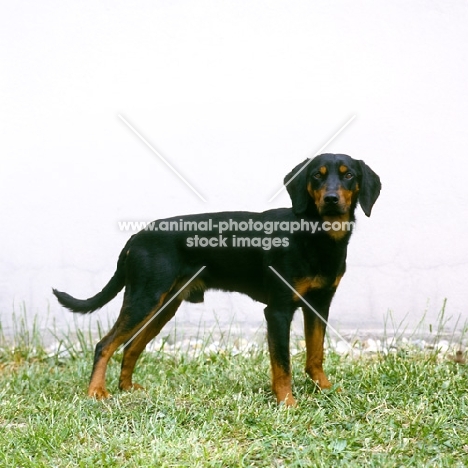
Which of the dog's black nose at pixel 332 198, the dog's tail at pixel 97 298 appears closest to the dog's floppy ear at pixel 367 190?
the dog's black nose at pixel 332 198

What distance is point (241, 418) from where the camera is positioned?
10.8 feet

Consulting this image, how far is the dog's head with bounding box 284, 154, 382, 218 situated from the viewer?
346cm

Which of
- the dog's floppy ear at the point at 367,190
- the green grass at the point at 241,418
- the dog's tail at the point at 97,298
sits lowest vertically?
the green grass at the point at 241,418

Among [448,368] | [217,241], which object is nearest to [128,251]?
[217,241]

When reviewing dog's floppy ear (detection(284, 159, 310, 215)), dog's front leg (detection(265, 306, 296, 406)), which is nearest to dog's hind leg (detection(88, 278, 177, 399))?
dog's front leg (detection(265, 306, 296, 406))

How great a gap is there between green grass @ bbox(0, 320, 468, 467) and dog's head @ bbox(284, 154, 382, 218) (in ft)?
3.36

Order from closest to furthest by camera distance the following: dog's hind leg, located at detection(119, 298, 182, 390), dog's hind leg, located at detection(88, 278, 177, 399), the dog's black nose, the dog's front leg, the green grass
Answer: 1. the green grass
2. the dog's black nose
3. the dog's front leg
4. dog's hind leg, located at detection(88, 278, 177, 399)
5. dog's hind leg, located at detection(119, 298, 182, 390)

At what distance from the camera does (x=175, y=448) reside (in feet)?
9.52

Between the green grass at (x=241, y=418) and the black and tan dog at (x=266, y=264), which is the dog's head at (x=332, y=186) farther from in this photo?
the green grass at (x=241, y=418)

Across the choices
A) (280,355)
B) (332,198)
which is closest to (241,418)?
(280,355)

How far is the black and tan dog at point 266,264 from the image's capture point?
3.60m

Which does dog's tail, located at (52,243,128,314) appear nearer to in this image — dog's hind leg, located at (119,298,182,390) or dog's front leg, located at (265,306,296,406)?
dog's hind leg, located at (119,298,182,390)

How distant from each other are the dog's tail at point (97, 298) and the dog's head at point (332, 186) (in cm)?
118

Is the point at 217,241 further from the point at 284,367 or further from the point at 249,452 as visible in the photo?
the point at 249,452
